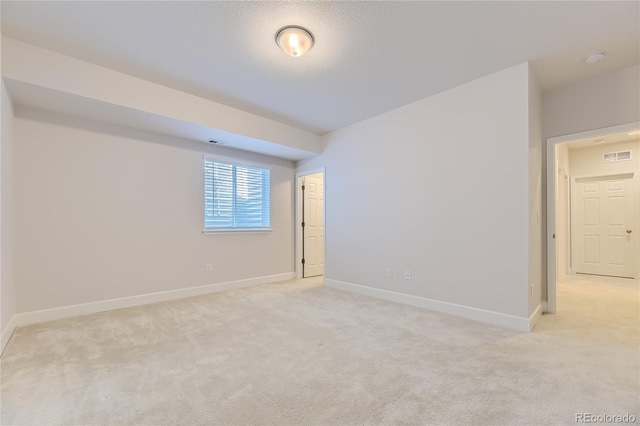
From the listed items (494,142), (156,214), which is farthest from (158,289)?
(494,142)

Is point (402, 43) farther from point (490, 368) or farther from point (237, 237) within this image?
point (237, 237)

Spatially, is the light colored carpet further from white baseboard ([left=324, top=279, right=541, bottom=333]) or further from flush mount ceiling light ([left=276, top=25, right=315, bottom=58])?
flush mount ceiling light ([left=276, top=25, right=315, bottom=58])

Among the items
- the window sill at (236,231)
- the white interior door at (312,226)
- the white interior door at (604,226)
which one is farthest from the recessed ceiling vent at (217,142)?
the white interior door at (604,226)

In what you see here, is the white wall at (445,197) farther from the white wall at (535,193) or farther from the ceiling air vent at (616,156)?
the ceiling air vent at (616,156)

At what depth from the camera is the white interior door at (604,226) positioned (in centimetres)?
534

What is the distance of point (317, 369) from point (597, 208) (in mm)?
6799

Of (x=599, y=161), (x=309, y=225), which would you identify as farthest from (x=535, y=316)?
(x=599, y=161)

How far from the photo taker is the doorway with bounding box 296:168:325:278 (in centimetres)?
570

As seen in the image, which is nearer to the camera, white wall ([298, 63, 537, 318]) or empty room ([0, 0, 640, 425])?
empty room ([0, 0, 640, 425])

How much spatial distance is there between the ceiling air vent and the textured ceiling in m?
3.50

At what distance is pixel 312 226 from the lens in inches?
234

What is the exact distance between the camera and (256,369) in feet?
6.86

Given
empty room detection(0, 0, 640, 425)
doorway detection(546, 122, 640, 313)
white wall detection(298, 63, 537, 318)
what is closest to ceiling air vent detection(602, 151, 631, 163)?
doorway detection(546, 122, 640, 313)

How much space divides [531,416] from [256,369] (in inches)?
67.9
